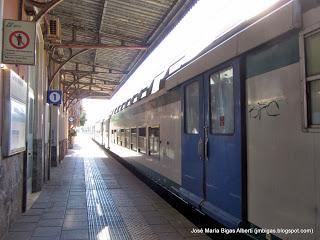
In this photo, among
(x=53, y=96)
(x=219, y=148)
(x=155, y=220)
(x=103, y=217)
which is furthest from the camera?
(x=53, y=96)

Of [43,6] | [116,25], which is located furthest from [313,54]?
[116,25]

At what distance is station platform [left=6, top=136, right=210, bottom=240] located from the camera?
600cm

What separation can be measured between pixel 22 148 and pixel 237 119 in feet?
13.1

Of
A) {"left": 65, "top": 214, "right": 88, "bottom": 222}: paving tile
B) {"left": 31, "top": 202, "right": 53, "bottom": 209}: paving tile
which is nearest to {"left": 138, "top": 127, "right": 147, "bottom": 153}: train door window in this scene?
{"left": 31, "top": 202, "right": 53, "bottom": 209}: paving tile

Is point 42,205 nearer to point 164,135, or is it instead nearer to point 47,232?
point 47,232

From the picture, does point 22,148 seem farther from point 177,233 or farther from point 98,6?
point 98,6

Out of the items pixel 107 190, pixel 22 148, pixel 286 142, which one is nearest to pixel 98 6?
pixel 107 190

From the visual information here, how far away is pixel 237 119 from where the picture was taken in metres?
4.49

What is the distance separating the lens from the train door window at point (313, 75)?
3.04 metres

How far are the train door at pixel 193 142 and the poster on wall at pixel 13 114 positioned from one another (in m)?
2.57

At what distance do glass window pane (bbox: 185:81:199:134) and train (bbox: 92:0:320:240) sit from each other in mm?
15

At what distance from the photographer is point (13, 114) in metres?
6.03

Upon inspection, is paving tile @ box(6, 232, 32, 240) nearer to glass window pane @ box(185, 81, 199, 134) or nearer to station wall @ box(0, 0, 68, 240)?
station wall @ box(0, 0, 68, 240)

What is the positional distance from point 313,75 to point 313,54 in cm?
16
